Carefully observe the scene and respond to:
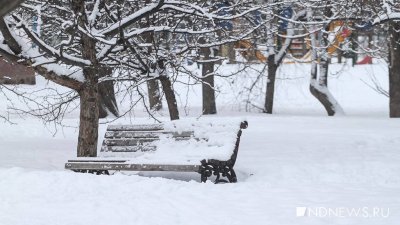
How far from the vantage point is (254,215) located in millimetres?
5191

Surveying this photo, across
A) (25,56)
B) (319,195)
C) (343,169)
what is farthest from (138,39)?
(319,195)

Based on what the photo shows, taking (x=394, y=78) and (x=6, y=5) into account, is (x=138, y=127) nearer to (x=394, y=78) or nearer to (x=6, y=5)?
(x=6, y=5)

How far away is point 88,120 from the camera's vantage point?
802 centimetres

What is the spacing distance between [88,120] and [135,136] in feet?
2.30

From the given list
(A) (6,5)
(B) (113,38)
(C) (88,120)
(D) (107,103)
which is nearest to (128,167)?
(C) (88,120)

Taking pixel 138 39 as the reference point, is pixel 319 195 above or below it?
below

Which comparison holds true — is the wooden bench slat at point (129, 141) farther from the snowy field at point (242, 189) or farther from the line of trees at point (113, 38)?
the snowy field at point (242, 189)

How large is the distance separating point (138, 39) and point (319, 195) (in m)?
5.43

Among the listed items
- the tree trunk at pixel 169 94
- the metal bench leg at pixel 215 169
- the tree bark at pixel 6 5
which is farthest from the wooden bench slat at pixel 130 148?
the tree bark at pixel 6 5

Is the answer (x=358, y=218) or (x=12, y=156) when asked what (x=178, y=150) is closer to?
(x=358, y=218)

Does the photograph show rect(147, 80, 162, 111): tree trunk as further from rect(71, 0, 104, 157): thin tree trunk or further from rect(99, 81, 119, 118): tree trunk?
rect(71, 0, 104, 157): thin tree trunk

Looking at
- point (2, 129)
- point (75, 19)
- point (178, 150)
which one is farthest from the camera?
point (2, 129)

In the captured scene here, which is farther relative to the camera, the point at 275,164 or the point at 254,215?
the point at 275,164

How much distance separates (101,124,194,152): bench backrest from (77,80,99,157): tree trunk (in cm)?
26
